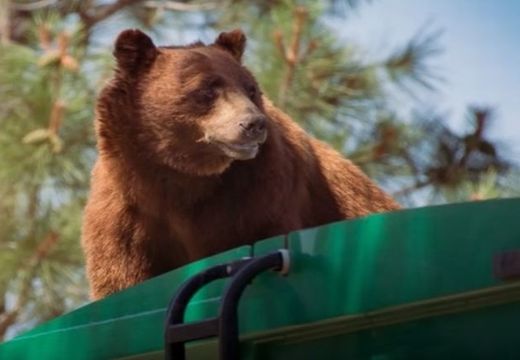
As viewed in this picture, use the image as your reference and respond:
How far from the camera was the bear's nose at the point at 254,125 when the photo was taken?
11.7 ft

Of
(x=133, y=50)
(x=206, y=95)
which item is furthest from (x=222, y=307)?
(x=133, y=50)

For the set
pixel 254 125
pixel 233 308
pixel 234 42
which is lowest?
pixel 233 308

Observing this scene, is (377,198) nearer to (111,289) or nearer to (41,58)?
(111,289)

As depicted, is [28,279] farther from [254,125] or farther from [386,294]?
[386,294]

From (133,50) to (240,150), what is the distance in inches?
21.6

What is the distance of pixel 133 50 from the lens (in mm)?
4008

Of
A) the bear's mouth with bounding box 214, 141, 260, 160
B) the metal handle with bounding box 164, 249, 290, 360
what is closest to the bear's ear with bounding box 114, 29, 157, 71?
the bear's mouth with bounding box 214, 141, 260, 160

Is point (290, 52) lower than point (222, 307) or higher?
higher

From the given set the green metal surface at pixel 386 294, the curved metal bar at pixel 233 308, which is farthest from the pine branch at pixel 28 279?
the curved metal bar at pixel 233 308

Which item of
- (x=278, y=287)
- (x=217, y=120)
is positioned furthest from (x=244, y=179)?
(x=278, y=287)

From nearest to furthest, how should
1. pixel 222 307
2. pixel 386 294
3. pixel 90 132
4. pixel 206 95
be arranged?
pixel 386 294 < pixel 222 307 < pixel 206 95 < pixel 90 132

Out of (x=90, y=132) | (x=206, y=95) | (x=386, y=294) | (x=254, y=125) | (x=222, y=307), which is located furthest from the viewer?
(x=90, y=132)

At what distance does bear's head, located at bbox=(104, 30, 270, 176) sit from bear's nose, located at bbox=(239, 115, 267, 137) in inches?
4.4

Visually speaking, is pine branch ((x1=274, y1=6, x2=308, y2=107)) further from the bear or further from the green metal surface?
the green metal surface
